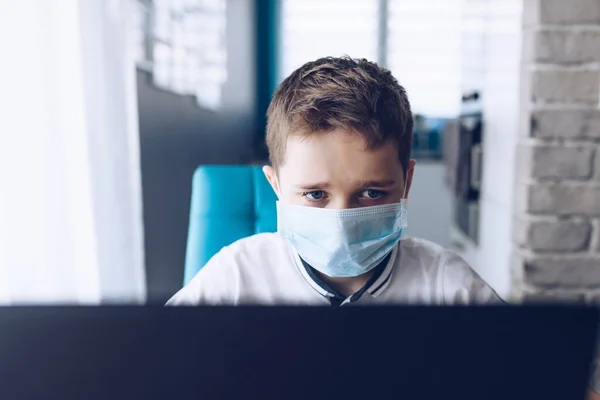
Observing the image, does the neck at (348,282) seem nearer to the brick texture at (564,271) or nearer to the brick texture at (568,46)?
the brick texture at (564,271)

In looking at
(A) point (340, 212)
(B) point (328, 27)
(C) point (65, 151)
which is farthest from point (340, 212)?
(B) point (328, 27)

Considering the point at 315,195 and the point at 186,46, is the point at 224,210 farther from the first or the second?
the point at 186,46

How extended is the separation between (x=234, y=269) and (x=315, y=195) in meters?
0.20

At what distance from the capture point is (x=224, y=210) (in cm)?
106

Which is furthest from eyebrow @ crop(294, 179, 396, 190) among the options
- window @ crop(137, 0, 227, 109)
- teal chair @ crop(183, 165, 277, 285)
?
window @ crop(137, 0, 227, 109)

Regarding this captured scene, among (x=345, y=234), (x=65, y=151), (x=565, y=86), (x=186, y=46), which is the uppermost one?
(x=186, y=46)

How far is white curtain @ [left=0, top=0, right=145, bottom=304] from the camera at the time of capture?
96 cm

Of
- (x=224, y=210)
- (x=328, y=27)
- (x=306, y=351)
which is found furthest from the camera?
(x=328, y=27)

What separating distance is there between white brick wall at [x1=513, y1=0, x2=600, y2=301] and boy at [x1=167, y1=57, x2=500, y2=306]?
1.81 ft

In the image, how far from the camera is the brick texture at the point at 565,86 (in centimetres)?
121

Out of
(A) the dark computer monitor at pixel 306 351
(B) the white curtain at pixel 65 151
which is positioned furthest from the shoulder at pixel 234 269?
(A) the dark computer monitor at pixel 306 351

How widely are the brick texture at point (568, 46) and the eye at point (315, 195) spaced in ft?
2.59

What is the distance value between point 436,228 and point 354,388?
277 cm

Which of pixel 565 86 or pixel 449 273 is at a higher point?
pixel 565 86
